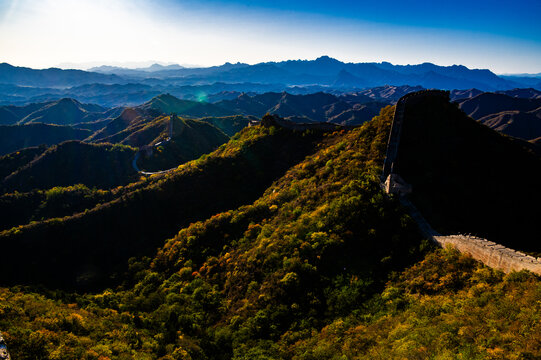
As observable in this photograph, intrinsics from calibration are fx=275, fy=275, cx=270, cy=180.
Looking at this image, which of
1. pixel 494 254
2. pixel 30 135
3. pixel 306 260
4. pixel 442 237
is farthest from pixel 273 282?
pixel 30 135

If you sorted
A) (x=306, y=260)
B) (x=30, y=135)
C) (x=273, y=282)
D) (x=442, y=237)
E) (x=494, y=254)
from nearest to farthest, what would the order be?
(x=494, y=254) < (x=442, y=237) < (x=273, y=282) < (x=306, y=260) < (x=30, y=135)

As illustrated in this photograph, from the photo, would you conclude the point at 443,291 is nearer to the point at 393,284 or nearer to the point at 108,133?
the point at 393,284

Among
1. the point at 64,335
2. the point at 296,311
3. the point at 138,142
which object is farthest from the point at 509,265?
the point at 138,142

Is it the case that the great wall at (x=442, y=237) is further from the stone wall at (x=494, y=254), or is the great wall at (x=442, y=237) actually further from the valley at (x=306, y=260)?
the valley at (x=306, y=260)

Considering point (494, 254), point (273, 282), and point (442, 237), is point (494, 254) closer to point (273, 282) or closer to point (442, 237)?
point (442, 237)

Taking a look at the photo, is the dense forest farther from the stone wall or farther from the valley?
the stone wall

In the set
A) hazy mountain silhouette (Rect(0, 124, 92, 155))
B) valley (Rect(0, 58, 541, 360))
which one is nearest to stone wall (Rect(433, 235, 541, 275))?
valley (Rect(0, 58, 541, 360))

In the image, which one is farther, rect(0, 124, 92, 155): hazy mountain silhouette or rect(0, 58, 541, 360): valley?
rect(0, 124, 92, 155): hazy mountain silhouette
